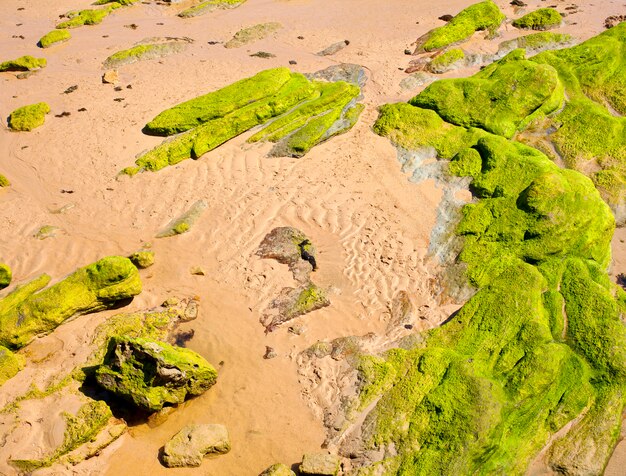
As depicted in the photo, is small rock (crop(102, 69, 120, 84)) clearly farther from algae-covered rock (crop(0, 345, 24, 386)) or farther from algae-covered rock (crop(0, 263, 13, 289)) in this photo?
algae-covered rock (crop(0, 345, 24, 386))

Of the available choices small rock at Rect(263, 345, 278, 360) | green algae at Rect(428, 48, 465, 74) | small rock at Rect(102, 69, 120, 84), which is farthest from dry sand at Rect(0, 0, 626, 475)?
green algae at Rect(428, 48, 465, 74)

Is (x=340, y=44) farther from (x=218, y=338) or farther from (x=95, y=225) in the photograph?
(x=218, y=338)

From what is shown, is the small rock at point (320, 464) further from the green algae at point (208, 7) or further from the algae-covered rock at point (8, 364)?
the green algae at point (208, 7)

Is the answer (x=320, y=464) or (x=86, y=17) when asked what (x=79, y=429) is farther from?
(x=86, y=17)

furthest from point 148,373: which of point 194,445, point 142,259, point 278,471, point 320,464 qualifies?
point 142,259

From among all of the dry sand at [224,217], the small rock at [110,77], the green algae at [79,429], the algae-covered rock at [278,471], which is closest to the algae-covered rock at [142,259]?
the dry sand at [224,217]

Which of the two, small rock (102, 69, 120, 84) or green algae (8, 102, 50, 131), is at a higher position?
small rock (102, 69, 120, 84)
